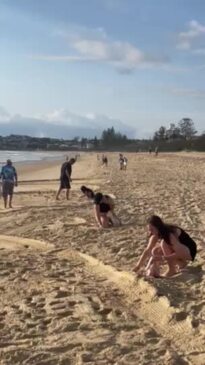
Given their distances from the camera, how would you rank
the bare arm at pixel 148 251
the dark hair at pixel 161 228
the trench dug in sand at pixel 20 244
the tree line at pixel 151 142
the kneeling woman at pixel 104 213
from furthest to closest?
the tree line at pixel 151 142 < the kneeling woman at pixel 104 213 < the trench dug in sand at pixel 20 244 < the bare arm at pixel 148 251 < the dark hair at pixel 161 228

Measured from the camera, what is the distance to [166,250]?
8055 mm

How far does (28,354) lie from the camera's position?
525cm

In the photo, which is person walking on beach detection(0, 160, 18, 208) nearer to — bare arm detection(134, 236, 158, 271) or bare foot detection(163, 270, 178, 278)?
bare arm detection(134, 236, 158, 271)

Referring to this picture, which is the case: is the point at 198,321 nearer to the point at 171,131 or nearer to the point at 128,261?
→ the point at 128,261

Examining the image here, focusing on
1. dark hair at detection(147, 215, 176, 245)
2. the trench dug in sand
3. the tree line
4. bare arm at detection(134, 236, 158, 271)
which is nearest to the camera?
dark hair at detection(147, 215, 176, 245)

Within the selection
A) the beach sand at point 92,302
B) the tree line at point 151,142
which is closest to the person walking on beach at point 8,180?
the beach sand at point 92,302

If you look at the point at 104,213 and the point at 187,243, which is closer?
the point at 187,243

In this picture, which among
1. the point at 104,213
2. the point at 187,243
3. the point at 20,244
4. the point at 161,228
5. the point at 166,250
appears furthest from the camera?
the point at 104,213

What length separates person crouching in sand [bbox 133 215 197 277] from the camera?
311 inches

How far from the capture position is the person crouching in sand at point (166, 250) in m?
7.91

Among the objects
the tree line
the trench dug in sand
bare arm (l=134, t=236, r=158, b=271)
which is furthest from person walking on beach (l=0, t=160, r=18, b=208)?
the tree line

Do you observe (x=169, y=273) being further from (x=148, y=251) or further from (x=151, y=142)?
(x=151, y=142)

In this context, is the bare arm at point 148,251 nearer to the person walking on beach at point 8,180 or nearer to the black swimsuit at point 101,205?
the black swimsuit at point 101,205

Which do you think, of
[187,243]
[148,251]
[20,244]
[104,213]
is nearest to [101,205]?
[104,213]
